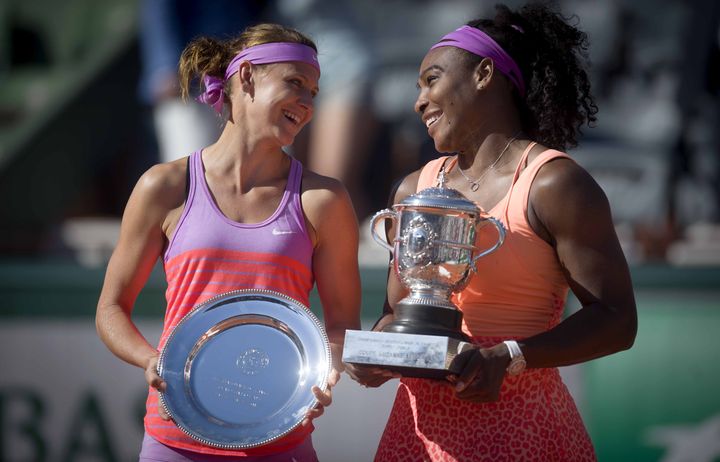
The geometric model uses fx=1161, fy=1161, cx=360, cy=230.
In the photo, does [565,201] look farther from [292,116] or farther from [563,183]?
[292,116]

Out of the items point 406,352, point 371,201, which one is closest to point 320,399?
point 406,352

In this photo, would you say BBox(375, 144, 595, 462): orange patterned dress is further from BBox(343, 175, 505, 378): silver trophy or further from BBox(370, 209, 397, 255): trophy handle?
BBox(370, 209, 397, 255): trophy handle

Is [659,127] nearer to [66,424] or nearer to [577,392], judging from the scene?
[577,392]

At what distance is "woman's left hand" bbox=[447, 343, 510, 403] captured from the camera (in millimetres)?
2316

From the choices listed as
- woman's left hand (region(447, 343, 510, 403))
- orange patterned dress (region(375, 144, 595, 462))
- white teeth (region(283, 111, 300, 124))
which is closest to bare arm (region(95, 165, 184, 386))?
white teeth (region(283, 111, 300, 124))

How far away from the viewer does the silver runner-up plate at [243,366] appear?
2.60 meters

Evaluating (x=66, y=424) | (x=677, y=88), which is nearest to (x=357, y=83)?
(x=677, y=88)

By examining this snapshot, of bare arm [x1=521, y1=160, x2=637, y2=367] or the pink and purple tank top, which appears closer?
bare arm [x1=521, y1=160, x2=637, y2=367]

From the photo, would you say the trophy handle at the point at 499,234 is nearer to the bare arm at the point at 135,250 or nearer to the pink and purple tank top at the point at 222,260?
the pink and purple tank top at the point at 222,260

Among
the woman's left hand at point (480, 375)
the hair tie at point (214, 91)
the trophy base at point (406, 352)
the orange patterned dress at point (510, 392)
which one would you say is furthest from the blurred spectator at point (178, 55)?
the woman's left hand at point (480, 375)

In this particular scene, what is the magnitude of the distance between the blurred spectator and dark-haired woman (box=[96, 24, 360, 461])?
2.73 m

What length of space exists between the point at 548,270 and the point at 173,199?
915mm

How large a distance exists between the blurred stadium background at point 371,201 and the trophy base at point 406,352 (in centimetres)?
255

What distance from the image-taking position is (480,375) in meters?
2.32
